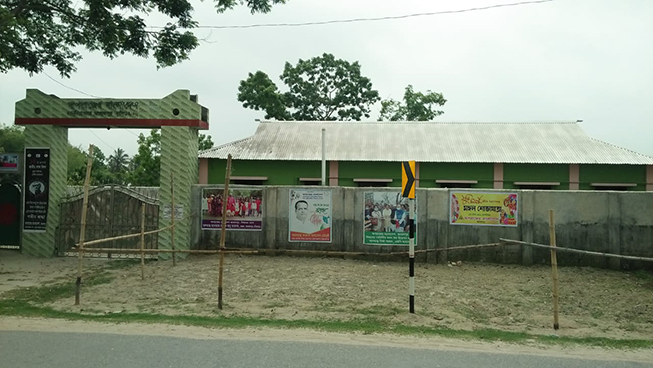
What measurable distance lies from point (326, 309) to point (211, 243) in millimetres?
5999

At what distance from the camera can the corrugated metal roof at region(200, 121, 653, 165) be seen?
22516 millimetres

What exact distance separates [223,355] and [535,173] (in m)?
20.2

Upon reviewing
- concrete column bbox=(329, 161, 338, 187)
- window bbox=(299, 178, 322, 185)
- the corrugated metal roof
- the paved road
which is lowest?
the paved road

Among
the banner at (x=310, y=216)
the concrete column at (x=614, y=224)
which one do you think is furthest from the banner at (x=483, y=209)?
the banner at (x=310, y=216)

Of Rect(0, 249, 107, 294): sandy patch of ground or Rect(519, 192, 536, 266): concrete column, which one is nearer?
Rect(0, 249, 107, 294): sandy patch of ground

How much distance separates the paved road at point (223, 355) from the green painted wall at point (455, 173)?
1713 centimetres

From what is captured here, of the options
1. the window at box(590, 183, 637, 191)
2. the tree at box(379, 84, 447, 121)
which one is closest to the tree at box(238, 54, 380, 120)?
the tree at box(379, 84, 447, 121)

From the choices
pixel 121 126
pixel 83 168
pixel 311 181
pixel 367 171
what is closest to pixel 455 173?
pixel 367 171

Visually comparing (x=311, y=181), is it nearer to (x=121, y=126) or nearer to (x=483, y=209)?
(x=121, y=126)

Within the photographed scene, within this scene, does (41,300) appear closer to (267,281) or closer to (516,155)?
(267,281)

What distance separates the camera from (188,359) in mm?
5512

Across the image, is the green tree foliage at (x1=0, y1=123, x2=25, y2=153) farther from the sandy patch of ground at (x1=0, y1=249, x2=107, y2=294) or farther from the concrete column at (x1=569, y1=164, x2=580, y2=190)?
the concrete column at (x1=569, y1=164, x2=580, y2=190)

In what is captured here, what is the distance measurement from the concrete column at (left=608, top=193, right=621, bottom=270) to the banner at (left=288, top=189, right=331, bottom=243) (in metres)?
7.09

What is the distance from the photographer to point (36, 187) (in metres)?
13.8
